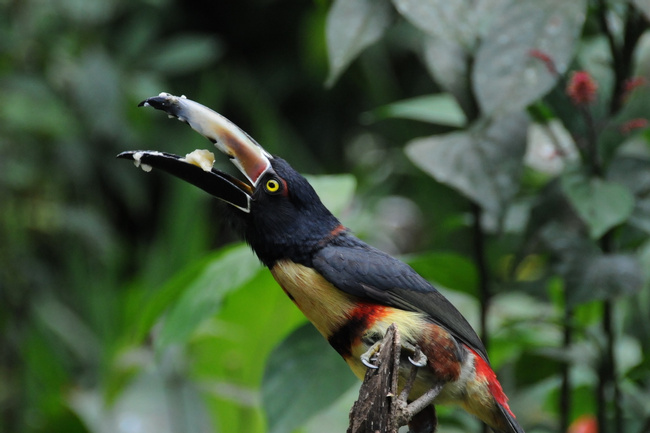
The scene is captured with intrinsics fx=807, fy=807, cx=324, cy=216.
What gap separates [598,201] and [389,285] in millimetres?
547

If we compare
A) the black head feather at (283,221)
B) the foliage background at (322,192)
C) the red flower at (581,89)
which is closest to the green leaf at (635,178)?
the foliage background at (322,192)

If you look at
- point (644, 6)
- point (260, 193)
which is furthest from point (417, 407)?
point (644, 6)

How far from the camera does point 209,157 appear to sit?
1828 millimetres

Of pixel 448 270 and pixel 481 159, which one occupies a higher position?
pixel 481 159

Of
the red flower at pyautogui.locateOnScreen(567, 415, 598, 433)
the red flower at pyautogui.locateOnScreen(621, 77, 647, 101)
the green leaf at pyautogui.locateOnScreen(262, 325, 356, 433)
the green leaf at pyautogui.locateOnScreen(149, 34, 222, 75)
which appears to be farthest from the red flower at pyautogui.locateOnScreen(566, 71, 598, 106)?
the green leaf at pyautogui.locateOnScreen(149, 34, 222, 75)

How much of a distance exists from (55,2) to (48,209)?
3.69 feet

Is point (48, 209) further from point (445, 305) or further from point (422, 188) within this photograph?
point (445, 305)

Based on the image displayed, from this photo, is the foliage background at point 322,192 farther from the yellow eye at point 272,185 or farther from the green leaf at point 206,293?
the yellow eye at point 272,185

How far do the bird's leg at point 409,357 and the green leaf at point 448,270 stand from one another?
448 millimetres

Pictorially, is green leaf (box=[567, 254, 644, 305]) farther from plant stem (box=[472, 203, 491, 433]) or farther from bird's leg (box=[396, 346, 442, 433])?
bird's leg (box=[396, 346, 442, 433])

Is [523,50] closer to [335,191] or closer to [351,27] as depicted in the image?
[351,27]

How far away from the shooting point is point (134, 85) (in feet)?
13.9

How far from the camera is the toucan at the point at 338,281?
6.04 feet

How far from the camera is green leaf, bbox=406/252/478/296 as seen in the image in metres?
2.24
